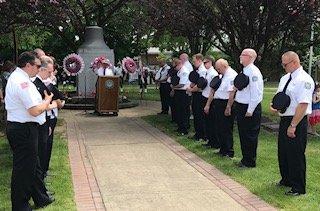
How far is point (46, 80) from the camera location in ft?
22.1

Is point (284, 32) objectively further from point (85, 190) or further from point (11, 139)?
point (11, 139)

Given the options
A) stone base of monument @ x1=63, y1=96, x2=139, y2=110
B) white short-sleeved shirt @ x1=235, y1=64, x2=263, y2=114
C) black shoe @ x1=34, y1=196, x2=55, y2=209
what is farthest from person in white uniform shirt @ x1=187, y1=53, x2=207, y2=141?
stone base of monument @ x1=63, y1=96, x2=139, y2=110

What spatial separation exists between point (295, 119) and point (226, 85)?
2.65 metres

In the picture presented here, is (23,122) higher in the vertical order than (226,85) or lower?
lower

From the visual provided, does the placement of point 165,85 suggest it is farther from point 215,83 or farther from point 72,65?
point 215,83

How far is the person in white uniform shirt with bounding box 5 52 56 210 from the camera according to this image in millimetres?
5297

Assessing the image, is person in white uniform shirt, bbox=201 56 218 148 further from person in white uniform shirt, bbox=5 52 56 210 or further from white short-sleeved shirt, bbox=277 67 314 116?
person in white uniform shirt, bbox=5 52 56 210

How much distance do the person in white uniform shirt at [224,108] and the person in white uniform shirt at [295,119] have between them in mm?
2173

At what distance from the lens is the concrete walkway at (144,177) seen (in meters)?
6.37

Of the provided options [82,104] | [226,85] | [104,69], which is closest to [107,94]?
[104,69]

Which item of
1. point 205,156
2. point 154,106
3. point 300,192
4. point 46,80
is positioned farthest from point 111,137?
point 154,106

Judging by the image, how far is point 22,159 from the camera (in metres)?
5.48

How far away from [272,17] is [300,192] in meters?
7.33

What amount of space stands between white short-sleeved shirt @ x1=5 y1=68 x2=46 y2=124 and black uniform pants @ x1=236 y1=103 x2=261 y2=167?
12.5ft
